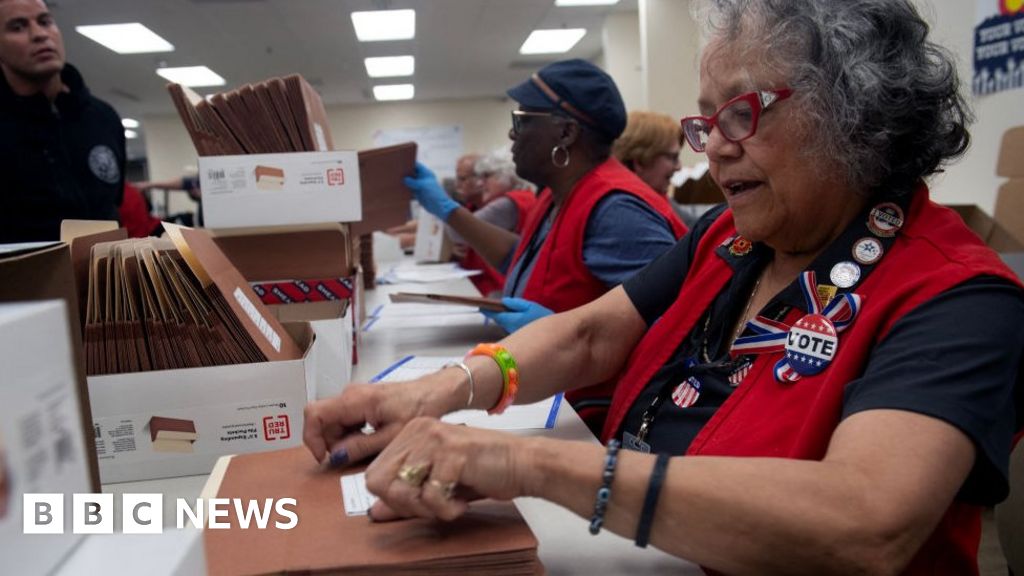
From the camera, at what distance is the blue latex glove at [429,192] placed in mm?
2617

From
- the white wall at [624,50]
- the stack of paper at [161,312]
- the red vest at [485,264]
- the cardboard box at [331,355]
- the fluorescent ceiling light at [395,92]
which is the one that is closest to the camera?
the stack of paper at [161,312]

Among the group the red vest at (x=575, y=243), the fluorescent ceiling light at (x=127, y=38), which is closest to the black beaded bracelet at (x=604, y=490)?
the red vest at (x=575, y=243)

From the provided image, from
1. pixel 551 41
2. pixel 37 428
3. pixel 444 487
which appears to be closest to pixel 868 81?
pixel 444 487

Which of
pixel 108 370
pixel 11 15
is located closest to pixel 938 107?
pixel 108 370

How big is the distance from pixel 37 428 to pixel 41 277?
0.25m

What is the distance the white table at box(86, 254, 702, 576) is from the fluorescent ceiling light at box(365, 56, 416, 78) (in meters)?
7.22

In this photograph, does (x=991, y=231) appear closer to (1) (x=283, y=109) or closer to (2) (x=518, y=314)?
(2) (x=518, y=314)

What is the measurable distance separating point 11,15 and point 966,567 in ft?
9.37

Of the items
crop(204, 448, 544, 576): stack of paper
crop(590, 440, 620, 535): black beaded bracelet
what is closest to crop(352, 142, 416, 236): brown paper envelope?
crop(204, 448, 544, 576): stack of paper

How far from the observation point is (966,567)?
2.43 ft

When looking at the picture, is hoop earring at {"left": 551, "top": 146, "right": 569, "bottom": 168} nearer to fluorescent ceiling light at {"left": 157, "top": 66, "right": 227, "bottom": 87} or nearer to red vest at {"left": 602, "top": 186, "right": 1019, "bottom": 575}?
red vest at {"left": 602, "top": 186, "right": 1019, "bottom": 575}

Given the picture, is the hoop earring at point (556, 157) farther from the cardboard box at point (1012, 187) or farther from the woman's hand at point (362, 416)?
the cardboard box at point (1012, 187)

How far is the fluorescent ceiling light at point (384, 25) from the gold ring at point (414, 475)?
6.23 metres

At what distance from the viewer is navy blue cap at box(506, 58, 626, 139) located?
78.1 inches
